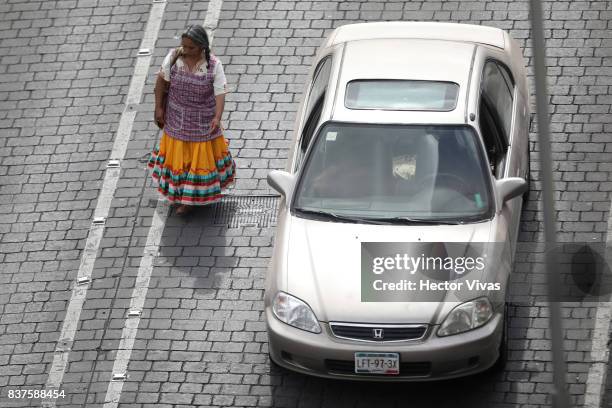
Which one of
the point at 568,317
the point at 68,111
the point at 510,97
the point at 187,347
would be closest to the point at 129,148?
the point at 68,111

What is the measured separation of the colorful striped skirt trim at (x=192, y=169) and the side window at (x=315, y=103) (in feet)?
3.31

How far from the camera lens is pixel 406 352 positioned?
10.5m

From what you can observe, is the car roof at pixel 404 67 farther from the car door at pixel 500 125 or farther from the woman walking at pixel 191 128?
the woman walking at pixel 191 128

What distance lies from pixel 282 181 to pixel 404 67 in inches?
61.8

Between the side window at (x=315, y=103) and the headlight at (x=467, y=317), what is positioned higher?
the side window at (x=315, y=103)

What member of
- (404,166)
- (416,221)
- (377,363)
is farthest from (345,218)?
(377,363)

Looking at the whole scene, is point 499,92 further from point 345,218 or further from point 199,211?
point 199,211

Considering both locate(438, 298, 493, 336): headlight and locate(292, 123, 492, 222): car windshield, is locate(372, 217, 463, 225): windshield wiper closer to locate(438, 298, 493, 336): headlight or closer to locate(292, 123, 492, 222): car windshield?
locate(292, 123, 492, 222): car windshield

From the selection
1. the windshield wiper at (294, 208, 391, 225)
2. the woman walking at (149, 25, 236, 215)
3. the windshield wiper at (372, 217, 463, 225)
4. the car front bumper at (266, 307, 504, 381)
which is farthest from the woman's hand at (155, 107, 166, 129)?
the car front bumper at (266, 307, 504, 381)

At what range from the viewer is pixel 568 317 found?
39.6 ft

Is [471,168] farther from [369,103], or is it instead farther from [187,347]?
[187,347]

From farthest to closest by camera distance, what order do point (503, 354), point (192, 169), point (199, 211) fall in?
point (199, 211) < point (192, 169) < point (503, 354)

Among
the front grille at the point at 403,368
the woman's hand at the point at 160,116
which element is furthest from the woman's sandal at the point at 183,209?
the front grille at the point at 403,368

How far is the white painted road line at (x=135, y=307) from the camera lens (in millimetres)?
11727
